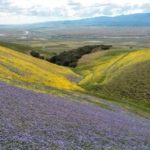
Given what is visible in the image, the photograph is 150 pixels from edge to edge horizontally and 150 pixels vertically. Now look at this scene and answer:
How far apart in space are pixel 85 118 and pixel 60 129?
7.11m

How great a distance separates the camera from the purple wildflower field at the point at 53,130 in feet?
56.9

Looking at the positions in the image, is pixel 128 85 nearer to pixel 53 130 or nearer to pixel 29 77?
pixel 29 77

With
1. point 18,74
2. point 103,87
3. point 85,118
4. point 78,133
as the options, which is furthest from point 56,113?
point 103,87

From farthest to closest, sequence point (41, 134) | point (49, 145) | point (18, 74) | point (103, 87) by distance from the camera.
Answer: point (103, 87), point (18, 74), point (41, 134), point (49, 145)

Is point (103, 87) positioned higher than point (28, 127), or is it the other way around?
point (28, 127)

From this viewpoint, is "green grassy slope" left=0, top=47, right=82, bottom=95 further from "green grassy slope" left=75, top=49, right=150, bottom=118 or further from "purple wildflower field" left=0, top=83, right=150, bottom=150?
"purple wildflower field" left=0, top=83, right=150, bottom=150

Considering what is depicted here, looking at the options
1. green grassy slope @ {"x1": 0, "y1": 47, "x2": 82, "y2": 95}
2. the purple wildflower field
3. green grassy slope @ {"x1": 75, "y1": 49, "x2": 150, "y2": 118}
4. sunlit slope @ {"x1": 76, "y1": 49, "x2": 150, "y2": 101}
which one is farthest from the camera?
sunlit slope @ {"x1": 76, "y1": 49, "x2": 150, "y2": 101}

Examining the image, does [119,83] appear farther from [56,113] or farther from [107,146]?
[107,146]

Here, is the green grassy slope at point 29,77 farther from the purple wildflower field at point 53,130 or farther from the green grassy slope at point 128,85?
the purple wildflower field at point 53,130

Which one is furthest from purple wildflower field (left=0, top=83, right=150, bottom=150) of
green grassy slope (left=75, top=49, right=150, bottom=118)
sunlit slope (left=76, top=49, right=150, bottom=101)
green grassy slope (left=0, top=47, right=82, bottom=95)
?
sunlit slope (left=76, top=49, right=150, bottom=101)

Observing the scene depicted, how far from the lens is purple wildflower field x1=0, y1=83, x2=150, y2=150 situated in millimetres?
17328

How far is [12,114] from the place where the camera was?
22.3m

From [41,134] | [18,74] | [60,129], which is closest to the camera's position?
[41,134]

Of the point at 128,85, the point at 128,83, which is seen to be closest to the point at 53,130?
the point at 128,85
